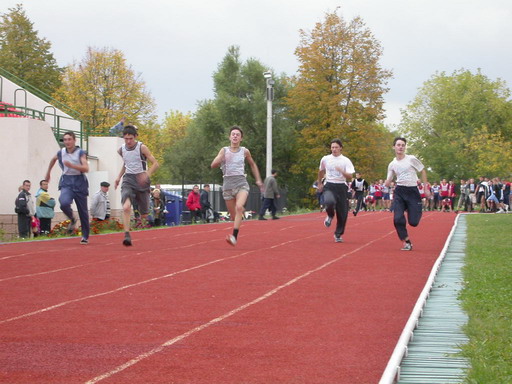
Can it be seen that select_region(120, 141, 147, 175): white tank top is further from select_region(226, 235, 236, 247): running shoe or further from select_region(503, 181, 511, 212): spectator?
select_region(503, 181, 511, 212): spectator

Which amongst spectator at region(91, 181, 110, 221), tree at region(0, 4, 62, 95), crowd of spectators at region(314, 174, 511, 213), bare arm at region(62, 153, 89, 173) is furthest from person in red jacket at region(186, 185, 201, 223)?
tree at region(0, 4, 62, 95)

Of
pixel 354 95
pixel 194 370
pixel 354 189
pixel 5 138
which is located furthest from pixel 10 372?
pixel 354 95

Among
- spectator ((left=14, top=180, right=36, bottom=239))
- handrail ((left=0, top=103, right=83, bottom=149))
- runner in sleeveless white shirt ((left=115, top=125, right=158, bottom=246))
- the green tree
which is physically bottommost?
spectator ((left=14, top=180, right=36, bottom=239))

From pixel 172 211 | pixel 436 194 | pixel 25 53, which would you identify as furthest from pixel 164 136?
pixel 172 211

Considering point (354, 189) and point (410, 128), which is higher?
point (410, 128)

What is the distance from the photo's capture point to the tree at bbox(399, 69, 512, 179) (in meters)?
85.7

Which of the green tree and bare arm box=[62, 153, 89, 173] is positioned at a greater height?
the green tree

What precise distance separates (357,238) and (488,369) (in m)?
13.1

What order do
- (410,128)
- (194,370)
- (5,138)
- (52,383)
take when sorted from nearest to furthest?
(52,383) < (194,370) < (5,138) < (410,128)

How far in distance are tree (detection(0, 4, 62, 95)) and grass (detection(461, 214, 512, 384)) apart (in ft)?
203

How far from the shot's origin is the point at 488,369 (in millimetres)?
4914

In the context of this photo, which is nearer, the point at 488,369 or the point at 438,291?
the point at 488,369

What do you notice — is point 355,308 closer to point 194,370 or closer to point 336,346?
point 336,346

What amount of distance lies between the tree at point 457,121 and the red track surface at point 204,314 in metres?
71.2
